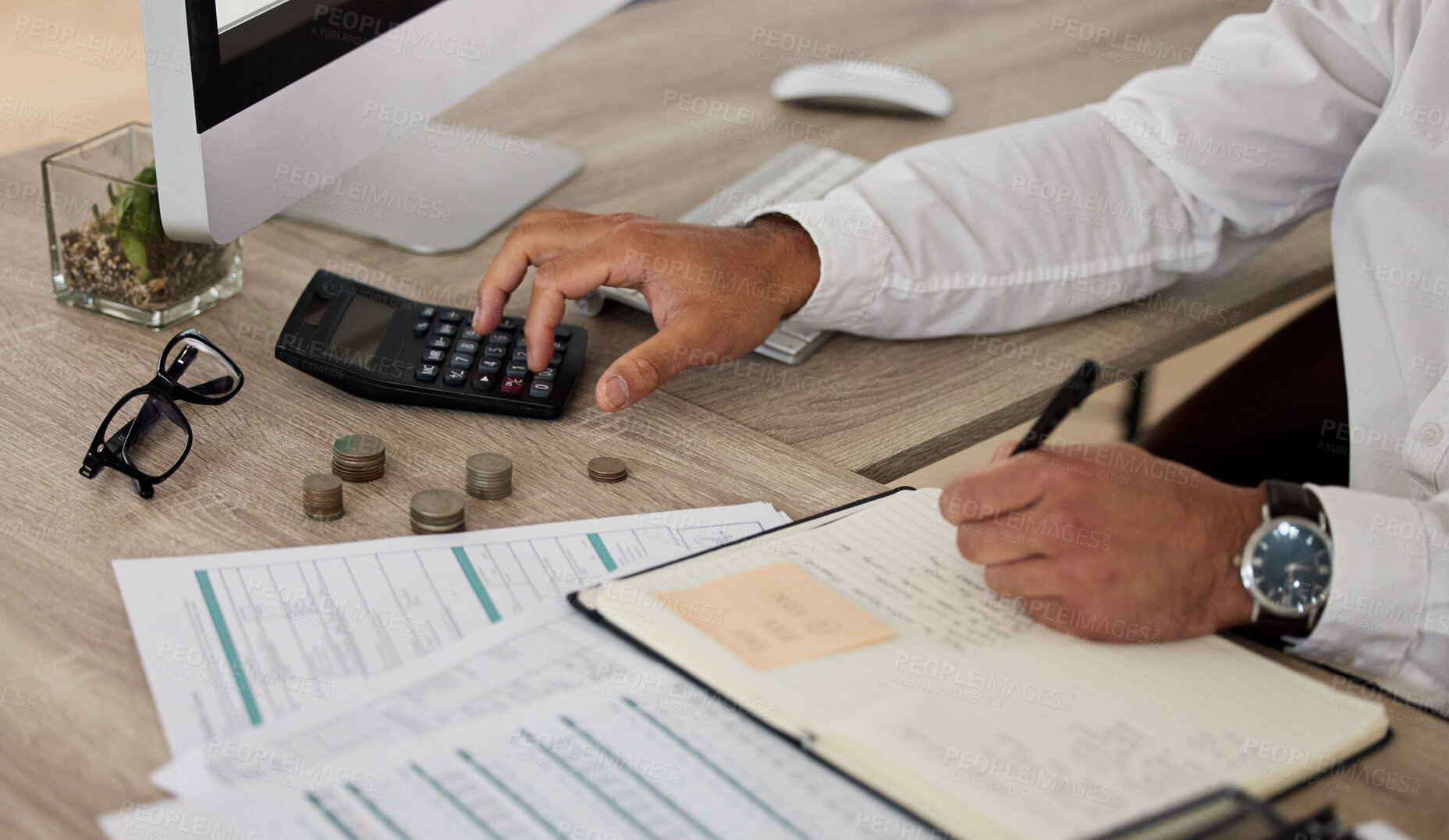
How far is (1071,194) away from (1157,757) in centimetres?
62

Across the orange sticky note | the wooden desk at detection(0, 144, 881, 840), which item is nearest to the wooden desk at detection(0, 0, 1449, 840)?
the wooden desk at detection(0, 144, 881, 840)

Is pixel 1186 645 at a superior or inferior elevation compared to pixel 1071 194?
inferior

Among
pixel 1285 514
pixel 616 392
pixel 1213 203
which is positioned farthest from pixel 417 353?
pixel 1213 203

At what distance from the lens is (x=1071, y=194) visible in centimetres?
108

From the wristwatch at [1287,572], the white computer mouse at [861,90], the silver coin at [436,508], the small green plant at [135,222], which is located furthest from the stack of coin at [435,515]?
the white computer mouse at [861,90]

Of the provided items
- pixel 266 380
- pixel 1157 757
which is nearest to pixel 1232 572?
pixel 1157 757

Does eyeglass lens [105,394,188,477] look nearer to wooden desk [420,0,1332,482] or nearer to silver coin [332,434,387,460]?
silver coin [332,434,387,460]

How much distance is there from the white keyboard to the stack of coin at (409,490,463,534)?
0.31m

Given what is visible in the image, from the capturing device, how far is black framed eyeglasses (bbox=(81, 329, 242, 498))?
75 cm

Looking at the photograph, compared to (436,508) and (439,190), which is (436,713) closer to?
(436,508)

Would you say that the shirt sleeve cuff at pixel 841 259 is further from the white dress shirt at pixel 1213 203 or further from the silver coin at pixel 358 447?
the silver coin at pixel 358 447

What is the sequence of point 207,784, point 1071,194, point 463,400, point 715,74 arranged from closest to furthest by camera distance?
point 207,784, point 463,400, point 1071,194, point 715,74

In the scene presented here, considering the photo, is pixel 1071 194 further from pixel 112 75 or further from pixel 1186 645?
pixel 112 75

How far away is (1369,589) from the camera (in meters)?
0.69
